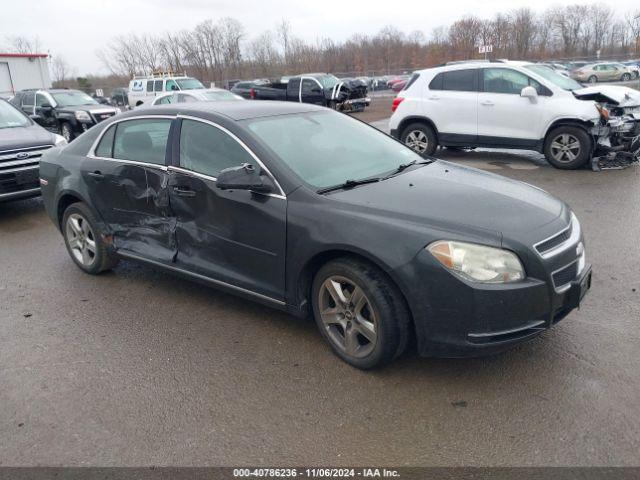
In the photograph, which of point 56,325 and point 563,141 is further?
point 563,141

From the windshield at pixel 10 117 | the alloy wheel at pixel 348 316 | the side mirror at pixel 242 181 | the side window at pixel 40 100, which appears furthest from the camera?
the side window at pixel 40 100

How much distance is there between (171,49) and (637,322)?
203 feet

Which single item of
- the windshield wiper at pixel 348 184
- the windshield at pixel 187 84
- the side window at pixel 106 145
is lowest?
the windshield wiper at pixel 348 184

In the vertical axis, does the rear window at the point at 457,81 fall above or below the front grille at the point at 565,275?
above

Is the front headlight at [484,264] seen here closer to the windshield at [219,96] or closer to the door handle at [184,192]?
the door handle at [184,192]

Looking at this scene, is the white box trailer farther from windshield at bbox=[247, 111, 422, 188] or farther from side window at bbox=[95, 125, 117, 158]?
windshield at bbox=[247, 111, 422, 188]

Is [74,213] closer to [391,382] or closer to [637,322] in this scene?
[391,382]

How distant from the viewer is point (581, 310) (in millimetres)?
4090

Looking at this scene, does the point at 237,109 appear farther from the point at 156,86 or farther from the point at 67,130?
the point at 156,86

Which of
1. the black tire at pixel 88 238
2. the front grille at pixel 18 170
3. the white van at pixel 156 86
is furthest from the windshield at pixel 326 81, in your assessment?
the black tire at pixel 88 238

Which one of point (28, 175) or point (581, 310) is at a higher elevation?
point (28, 175)

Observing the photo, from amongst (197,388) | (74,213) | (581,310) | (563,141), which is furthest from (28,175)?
(563,141)

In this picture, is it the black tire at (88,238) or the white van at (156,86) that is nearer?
the black tire at (88,238)

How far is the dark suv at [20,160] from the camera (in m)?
7.48
